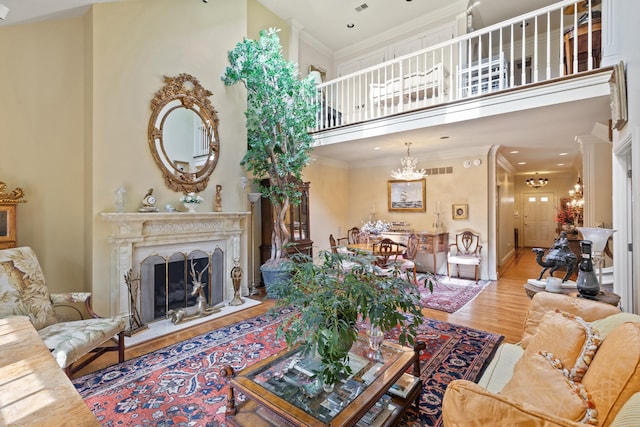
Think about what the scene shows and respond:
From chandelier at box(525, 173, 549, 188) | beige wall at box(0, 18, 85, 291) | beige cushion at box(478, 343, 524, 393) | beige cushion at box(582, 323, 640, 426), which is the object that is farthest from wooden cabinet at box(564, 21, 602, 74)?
chandelier at box(525, 173, 549, 188)

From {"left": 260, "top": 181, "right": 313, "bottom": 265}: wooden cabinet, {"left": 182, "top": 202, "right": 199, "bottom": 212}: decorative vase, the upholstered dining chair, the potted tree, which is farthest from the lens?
the upholstered dining chair

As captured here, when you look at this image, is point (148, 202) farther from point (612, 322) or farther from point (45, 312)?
point (612, 322)

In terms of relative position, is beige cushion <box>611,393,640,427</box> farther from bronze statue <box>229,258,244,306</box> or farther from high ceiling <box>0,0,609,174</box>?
bronze statue <box>229,258,244,306</box>

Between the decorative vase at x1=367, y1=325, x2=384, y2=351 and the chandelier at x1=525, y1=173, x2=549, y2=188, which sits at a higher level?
the chandelier at x1=525, y1=173, x2=549, y2=188

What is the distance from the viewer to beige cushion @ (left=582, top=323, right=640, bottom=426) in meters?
0.91

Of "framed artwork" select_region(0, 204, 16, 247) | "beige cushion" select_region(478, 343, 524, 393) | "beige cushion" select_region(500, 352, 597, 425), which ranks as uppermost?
"framed artwork" select_region(0, 204, 16, 247)

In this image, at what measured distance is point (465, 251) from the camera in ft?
19.1

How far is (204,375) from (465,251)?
5.32 meters

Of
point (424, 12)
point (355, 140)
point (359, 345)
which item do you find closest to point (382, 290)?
point (359, 345)

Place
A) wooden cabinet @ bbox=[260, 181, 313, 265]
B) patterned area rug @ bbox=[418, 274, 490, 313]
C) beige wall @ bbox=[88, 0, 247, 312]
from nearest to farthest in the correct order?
1. beige wall @ bbox=[88, 0, 247, 312]
2. patterned area rug @ bbox=[418, 274, 490, 313]
3. wooden cabinet @ bbox=[260, 181, 313, 265]

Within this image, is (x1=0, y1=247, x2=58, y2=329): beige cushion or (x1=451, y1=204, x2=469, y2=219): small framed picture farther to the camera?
(x1=451, y1=204, x2=469, y2=219): small framed picture

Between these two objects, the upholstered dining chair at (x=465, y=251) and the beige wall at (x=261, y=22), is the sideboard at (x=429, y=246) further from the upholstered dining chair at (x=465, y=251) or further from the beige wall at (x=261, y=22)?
the beige wall at (x=261, y=22)

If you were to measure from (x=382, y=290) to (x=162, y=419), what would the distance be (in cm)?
169

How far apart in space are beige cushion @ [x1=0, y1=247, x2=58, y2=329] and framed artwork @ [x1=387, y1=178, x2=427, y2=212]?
6.01m
